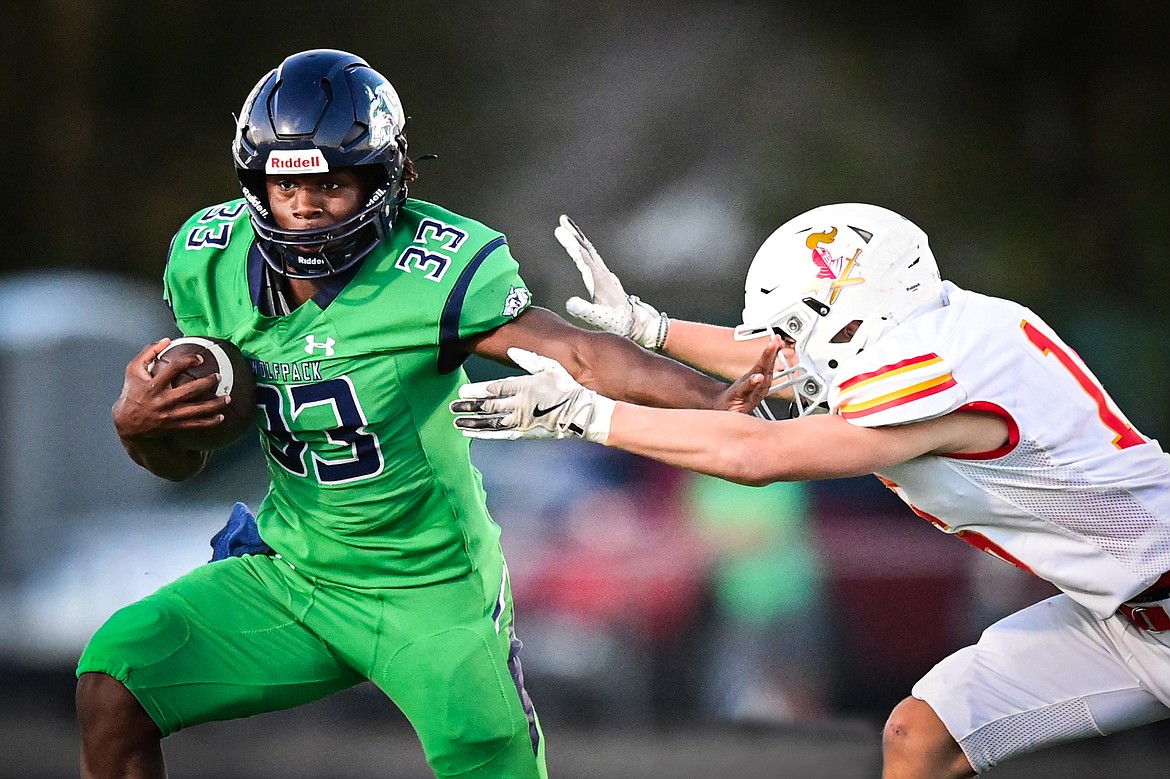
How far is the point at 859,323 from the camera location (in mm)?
2611

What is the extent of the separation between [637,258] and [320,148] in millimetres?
2340

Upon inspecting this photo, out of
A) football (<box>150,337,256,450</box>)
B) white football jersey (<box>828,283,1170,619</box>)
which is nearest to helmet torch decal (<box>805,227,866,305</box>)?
white football jersey (<box>828,283,1170,619</box>)

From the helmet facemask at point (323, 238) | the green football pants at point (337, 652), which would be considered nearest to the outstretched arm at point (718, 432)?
the helmet facemask at point (323, 238)

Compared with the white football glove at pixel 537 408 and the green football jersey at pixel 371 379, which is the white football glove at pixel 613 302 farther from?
the white football glove at pixel 537 408

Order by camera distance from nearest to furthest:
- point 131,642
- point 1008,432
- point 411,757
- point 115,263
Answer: point 1008,432 < point 131,642 < point 411,757 < point 115,263

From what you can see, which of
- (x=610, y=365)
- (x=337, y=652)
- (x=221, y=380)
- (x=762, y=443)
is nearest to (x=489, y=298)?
(x=610, y=365)

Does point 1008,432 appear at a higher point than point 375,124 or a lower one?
lower

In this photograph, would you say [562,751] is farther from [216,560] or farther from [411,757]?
[216,560]

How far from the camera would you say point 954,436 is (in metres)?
2.47

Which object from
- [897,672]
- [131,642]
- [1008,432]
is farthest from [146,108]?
[1008,432]

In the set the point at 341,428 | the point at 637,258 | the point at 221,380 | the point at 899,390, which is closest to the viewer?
the point at 899,390

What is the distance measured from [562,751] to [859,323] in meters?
2.52

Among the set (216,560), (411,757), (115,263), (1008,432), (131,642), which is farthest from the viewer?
(115,263)

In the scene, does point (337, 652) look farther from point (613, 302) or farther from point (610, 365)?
point (613, 302)
